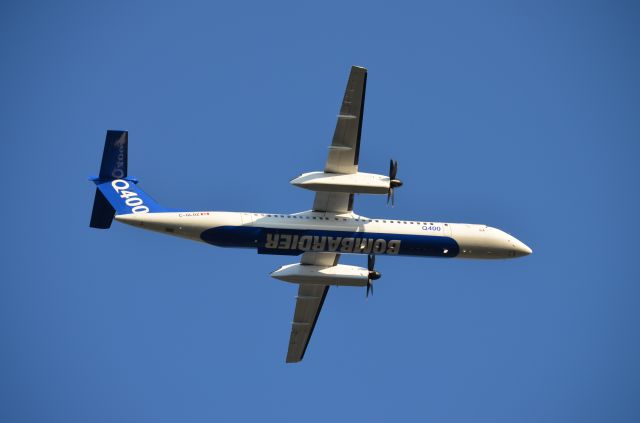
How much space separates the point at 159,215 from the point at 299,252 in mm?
6039

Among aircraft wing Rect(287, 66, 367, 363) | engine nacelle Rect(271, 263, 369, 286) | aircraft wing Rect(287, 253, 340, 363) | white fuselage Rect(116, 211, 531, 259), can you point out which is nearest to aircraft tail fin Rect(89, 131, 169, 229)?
white fuselage Rect(116, 211, 531, 259)

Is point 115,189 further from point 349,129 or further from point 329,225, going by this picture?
point 349,129

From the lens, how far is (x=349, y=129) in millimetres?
34344

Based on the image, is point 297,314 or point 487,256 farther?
point 297,314

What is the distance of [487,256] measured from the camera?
128 feet

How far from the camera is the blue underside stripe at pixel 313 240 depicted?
36.2 meters

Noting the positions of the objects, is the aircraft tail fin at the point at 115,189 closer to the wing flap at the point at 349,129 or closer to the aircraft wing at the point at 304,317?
the wing flap at the point at 349,129

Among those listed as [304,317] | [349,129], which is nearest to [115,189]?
[349,129]

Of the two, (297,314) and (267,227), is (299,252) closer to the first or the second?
(267,227)

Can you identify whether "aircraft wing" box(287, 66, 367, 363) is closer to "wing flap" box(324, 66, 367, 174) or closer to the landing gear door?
"wing flap" box(324, 66, 367, 174)

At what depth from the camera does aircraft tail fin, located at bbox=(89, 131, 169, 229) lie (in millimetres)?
36906

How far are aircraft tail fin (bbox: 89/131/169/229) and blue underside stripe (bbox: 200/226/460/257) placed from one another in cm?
305

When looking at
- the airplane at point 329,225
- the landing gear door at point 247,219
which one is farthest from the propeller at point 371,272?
the landing gear door at point 247,219

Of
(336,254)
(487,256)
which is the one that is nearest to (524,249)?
(487,256)
